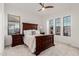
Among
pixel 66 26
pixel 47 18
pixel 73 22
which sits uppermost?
pixel 47 18

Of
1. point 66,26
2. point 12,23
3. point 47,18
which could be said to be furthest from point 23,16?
point 66,26

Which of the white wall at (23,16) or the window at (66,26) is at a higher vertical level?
the white wall at (23,16)

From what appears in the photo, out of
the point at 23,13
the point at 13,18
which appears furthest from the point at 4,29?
the point at 23,13

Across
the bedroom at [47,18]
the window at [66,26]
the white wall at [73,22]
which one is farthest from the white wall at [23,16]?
the window at [66,26]

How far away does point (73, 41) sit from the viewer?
102 inches

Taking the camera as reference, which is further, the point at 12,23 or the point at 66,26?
the point at 66,26

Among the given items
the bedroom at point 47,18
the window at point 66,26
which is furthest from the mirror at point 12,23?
the window at point 66,26

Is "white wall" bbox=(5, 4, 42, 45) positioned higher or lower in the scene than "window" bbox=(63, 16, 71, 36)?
higher

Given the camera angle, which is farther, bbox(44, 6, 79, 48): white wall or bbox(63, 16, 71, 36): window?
bbox(63, 16, 71, 36): window

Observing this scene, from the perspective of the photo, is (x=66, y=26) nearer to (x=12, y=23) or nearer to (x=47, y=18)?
(x=47, y=18)

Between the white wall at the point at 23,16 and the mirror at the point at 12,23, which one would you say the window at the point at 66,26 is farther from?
the mirror at the point at 12,23

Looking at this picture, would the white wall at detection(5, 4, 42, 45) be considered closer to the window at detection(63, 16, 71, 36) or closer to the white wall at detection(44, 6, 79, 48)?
the white wall at detection(44, 6, 79, 48)

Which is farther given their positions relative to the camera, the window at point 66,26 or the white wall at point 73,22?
the window at point 66,26

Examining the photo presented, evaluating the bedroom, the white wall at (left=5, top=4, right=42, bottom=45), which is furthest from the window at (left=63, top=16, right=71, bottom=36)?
the white wall at (left=5, top=4, right=42, bottom=45)
